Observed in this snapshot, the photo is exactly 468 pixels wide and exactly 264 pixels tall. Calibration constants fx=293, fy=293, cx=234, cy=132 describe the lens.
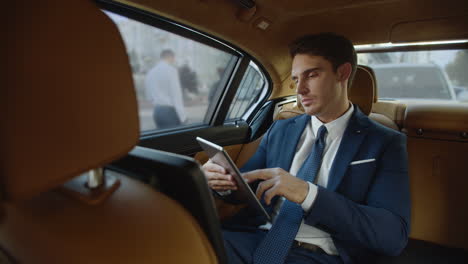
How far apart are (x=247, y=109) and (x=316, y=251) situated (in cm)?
185

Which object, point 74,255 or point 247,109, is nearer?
point 74,255

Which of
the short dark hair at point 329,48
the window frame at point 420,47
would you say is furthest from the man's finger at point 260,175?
the window frame at point 420,47

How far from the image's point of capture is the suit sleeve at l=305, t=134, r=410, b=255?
1.06 metres

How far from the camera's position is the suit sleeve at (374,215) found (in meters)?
1.06

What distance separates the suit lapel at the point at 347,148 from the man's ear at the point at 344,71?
0.81ft

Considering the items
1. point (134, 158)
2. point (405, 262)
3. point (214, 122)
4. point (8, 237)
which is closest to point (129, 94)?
point (134, 158)

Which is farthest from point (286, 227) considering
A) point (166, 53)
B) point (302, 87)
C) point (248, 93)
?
point (166, 53)

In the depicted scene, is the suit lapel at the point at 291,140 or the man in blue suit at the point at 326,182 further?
the suit lapel at the point at 291,140

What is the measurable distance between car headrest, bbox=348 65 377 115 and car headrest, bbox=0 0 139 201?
144 centimetres

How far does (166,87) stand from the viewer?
9.52 ft

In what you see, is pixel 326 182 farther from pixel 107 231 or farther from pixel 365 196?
pixel 107 231

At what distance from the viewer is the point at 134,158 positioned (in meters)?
0.74

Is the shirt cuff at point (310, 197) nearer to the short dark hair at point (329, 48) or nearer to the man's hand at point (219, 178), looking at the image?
the man's hand at point (219, 178)

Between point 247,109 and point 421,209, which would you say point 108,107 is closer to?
point 421,209
